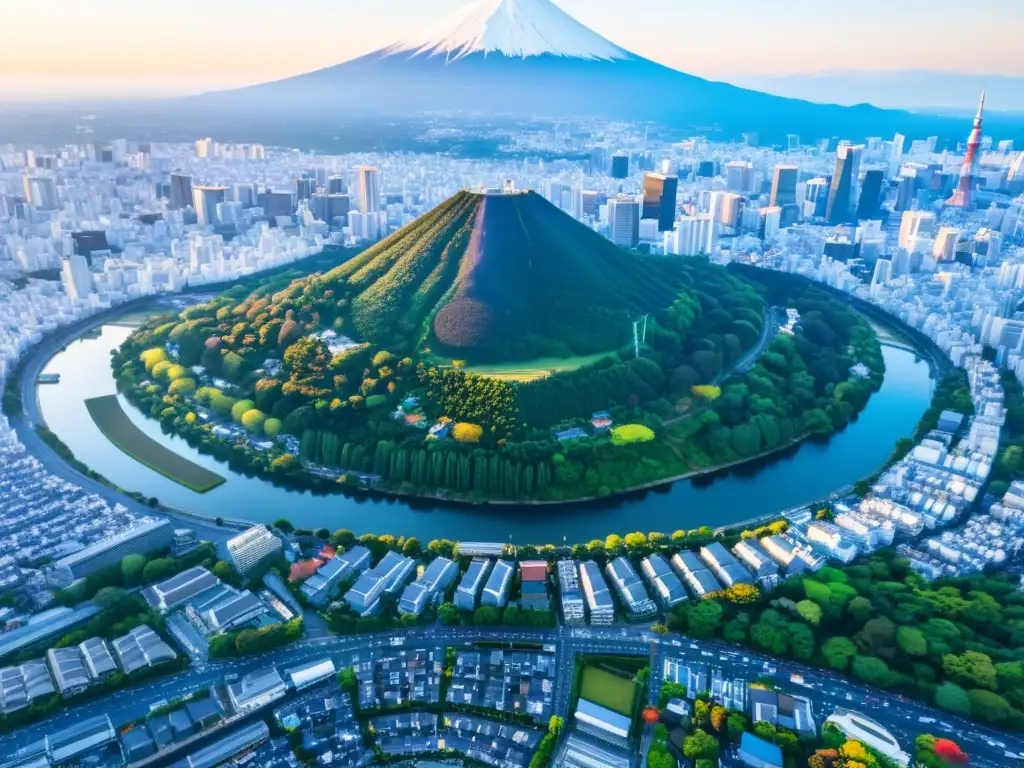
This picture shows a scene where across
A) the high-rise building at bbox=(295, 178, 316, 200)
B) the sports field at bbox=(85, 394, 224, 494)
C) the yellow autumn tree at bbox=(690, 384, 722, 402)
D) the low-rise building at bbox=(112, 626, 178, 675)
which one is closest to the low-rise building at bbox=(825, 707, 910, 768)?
the low-rise building at bbox=(112, 626, 178, 675)

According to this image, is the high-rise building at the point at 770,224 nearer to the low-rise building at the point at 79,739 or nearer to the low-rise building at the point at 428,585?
the low-rise building at the point at 428,585

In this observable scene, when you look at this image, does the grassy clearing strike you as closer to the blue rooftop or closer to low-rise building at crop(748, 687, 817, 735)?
low-rise building at crop(748, 687, 817, 735)

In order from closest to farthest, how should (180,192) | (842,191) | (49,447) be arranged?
(49,447) < (180,192) < (842,191)

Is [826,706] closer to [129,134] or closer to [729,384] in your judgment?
[729,384]

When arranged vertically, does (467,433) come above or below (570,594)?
above

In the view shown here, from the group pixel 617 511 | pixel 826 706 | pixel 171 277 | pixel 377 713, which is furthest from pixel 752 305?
pixel 171 277

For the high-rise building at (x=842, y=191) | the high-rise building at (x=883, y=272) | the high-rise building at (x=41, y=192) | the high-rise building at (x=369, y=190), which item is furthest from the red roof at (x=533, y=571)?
the high-rise building at (x=41, y=192)

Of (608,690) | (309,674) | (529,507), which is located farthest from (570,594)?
(309,674)

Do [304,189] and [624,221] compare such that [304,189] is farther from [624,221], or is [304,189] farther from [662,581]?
[662,581]
